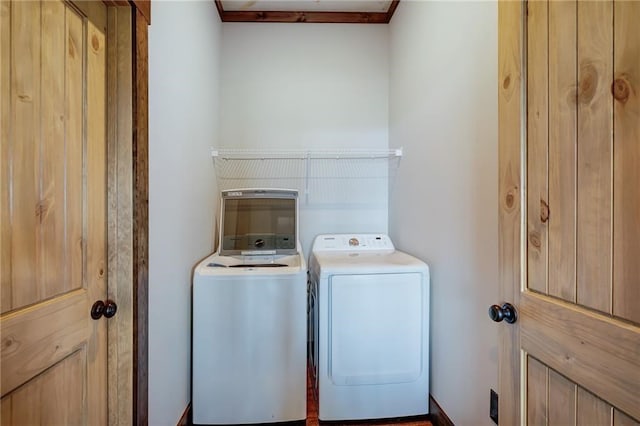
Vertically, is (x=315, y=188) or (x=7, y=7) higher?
(x=7, y=7)

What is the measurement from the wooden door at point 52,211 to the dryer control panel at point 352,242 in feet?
4.86

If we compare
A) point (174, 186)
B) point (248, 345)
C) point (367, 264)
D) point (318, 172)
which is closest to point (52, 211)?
point (174, 186)

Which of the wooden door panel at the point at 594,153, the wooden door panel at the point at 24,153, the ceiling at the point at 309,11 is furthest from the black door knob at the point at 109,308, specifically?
the ceiling at the point at 309,11

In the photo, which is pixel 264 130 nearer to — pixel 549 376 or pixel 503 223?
pixel 503 223

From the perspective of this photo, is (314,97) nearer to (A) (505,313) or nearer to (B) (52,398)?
(A) (505,313)

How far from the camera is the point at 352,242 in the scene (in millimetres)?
2312

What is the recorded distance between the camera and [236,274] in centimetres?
163

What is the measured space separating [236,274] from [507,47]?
1498 millimetres

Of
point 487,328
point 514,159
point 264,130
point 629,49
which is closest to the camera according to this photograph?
point 629,49

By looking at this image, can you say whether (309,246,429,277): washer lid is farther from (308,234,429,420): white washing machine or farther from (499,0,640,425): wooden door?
(499,0,640,425): wooden door

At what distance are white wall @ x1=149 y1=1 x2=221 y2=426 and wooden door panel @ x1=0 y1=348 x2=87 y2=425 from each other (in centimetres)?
28

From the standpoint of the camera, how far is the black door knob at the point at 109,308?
1051 mm

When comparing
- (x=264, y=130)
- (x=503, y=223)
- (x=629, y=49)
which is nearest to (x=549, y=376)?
(x=503, y=223)

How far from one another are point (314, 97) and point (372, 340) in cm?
189
